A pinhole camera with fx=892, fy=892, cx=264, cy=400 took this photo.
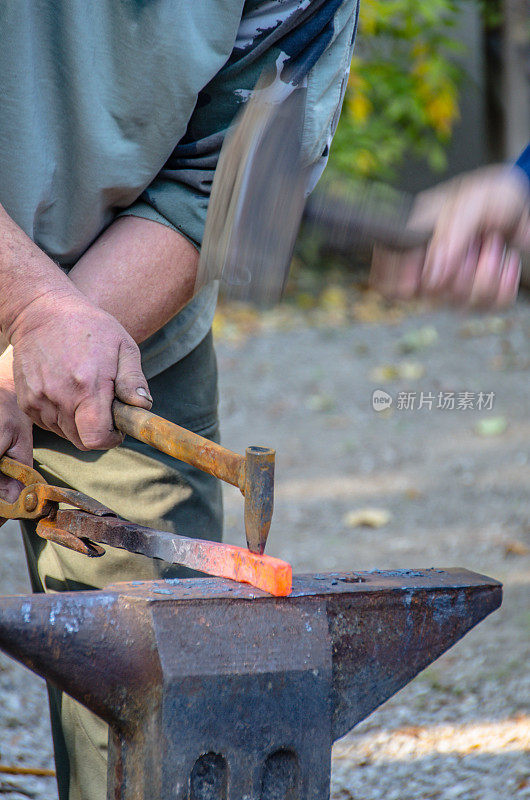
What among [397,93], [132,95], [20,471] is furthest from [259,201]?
[397,93]

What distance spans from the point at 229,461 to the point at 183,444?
70 millimetres

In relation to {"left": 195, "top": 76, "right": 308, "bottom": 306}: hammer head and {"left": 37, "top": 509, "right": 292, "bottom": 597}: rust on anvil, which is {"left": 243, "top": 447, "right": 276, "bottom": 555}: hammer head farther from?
{"left": 195, "top": 76, "right": 308, "bottom": 306}: hammer head

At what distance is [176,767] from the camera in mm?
1056

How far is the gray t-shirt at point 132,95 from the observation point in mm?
1388

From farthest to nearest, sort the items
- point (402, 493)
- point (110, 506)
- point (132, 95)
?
1. point (402, 493)
2. point (110, 506)
3. point (132, 95)

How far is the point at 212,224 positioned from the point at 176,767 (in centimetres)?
71

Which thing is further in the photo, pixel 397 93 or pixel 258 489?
pixel 397 93

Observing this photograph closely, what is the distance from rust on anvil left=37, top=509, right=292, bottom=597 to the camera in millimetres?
1129

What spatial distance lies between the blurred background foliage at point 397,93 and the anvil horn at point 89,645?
511 centimetres

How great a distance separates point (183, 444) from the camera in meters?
1.16

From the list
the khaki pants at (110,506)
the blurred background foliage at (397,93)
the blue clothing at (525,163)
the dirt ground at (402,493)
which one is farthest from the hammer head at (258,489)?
the blurred background foliage at (397,93)

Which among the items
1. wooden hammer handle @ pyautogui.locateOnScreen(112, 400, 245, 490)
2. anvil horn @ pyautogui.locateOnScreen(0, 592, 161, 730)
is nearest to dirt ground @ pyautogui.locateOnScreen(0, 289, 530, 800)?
anvil horn @ pyautogui.locateOnScreen(0, 592, 161, 730)

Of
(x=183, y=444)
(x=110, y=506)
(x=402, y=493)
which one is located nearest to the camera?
(x=183, y=444)

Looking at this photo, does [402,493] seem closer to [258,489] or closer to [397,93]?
[258,489]
